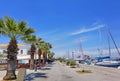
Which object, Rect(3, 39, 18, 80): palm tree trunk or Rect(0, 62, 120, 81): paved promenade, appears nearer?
Rect(3, 39, 18, 80): palm tree trunk

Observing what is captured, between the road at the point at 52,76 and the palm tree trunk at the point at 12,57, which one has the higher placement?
the palm tree trunk at the point at 12,57

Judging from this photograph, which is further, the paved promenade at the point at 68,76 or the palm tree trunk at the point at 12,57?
the paved promenade at the point at 68,76

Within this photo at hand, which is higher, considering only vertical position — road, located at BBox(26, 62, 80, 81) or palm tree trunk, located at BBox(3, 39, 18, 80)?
palm tree trunk, located at BBox(3, 39, 18, 80)

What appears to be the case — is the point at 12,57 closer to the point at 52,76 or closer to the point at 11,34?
the point at 11,34

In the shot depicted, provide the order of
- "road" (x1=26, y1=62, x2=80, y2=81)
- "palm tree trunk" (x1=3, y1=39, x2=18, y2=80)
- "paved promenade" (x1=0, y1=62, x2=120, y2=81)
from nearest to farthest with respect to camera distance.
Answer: "palm tree trunk" (x1=3, y1=39, x2=18, y2=80)
"road" (x1=26, y1=62, x2=80, y2=81)
"paved promenade" (x1=0, y1=62, x2=120, y2=81)

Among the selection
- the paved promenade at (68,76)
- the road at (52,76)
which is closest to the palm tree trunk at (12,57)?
the paved promenade at (68,76)

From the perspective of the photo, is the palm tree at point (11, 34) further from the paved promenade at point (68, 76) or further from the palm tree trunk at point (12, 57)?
the paved promenade at point (68, 76)

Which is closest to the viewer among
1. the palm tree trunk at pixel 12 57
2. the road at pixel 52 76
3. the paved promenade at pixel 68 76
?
the palm tree trunk at pixel 12 57

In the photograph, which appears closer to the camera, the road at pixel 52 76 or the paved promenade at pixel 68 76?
the road at pixel 52 76

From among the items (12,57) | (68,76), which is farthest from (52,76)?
(12,57)

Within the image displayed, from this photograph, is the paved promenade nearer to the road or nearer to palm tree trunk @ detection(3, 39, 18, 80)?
the road

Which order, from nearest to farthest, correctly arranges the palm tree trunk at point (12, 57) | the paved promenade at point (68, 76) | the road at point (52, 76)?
the palm tree trunk at point (12, 57) → the road at point (52, 76) → the paved promenade at point (68, 76)

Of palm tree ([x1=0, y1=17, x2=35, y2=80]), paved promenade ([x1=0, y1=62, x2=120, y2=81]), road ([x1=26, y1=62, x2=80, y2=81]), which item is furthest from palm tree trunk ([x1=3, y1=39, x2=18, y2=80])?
road ([x1=26, y1=62, x2=80, y2=81])

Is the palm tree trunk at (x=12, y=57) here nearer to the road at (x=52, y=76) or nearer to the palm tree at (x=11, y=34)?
the palm tree at (x=11, y=34)
